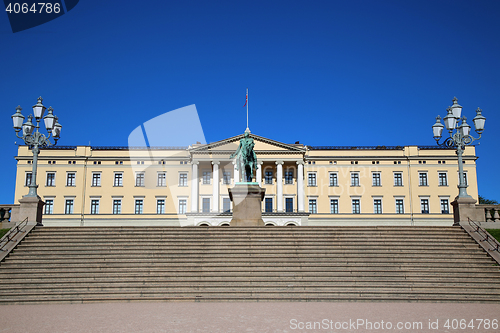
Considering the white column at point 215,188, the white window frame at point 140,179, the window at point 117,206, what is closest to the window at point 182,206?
the white column at point 215,188

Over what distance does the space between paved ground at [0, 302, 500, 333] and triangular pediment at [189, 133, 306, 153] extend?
52.5 meters

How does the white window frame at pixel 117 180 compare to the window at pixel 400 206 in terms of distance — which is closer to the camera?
the window at pixel 400 206

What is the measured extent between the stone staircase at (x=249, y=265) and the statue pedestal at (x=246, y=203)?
3.92 meters

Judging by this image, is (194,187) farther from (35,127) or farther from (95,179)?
(35,127)

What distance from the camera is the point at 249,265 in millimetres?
15961

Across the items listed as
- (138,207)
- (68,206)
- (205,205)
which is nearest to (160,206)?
(138,207)

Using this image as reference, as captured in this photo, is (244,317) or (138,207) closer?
(244,317)

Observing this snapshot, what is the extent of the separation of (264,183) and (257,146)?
18.3 ft

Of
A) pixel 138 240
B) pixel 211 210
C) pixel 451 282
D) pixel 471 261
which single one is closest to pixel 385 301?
pixel 451 282

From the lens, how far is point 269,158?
218 ft

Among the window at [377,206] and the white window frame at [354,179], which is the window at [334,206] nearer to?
the white window frame at [354,179]

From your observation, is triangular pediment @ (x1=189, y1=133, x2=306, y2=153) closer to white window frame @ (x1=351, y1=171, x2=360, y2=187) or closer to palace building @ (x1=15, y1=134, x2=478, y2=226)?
palace building @ (x1=15, y1=134, x2=478, y2=226)

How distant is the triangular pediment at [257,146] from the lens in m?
65.7

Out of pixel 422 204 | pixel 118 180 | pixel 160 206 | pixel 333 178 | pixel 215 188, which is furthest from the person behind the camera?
pixel 333 178
